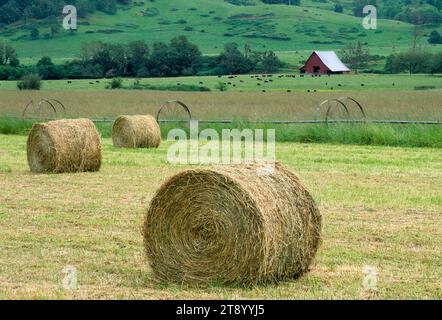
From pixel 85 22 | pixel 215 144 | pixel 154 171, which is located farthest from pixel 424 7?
pixel 154 171

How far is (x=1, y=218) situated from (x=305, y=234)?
563 cm

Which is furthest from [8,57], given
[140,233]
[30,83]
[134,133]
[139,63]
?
[140,233]

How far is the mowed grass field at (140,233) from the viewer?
9.32m

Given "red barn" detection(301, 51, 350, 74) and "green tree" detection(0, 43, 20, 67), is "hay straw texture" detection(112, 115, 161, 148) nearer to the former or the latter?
"green tree" detection(0, 43, 20, 67)

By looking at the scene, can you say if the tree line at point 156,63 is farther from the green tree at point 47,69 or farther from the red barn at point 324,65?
the red barn at point 324,65

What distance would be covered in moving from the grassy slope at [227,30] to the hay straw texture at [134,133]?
222ft

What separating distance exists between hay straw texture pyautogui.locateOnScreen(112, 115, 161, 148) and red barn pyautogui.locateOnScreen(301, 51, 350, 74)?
2459 inches

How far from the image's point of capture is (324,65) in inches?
3556

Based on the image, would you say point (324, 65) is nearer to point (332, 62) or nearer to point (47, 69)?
point (332, 62)

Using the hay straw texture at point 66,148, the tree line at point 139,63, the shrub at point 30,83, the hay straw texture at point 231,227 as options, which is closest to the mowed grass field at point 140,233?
the hay straw texture at point 231,227

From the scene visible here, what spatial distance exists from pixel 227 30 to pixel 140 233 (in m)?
107
